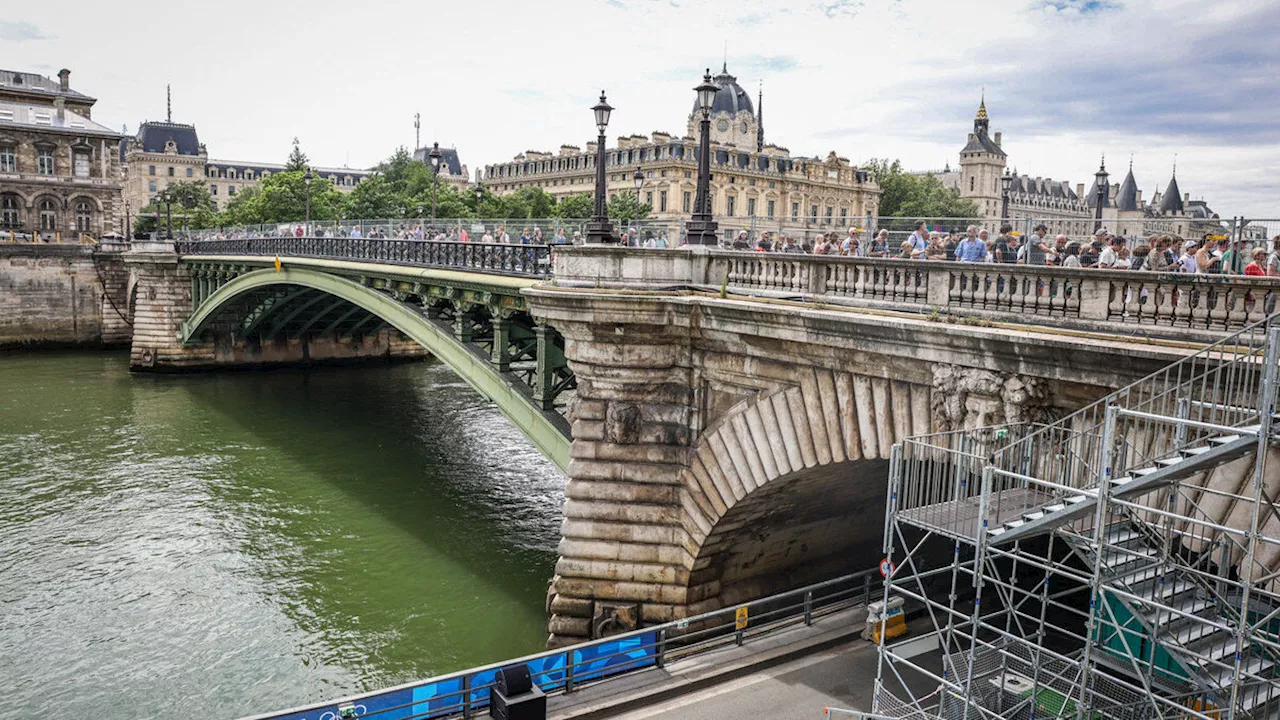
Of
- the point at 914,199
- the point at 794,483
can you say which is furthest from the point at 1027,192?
the point at 794,483

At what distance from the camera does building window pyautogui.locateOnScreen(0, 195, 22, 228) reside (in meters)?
70.9

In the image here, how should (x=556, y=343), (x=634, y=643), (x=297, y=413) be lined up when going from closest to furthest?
(x=634, y=643)
(x=556, y=343)
(x=297, y=413)

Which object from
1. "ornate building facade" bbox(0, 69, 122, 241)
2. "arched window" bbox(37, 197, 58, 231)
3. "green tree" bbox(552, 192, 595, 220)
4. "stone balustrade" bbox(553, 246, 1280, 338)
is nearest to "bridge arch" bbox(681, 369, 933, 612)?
"stone balustrade" bbox(553, 246, 1280, 338)

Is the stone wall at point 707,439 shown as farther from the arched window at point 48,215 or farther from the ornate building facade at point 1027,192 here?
the arched window at point 48,215

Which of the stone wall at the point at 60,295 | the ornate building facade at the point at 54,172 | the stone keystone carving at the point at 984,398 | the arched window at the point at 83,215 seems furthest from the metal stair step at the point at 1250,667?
the arched window at the point at 83,215

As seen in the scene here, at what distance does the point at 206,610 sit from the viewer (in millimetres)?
19531

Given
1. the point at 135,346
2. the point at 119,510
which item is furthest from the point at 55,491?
the point at 135,346

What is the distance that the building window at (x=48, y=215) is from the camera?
238ft

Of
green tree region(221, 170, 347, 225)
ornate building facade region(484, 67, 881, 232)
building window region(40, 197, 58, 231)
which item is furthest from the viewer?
ornate building facade region(484, 67, 881, 232)

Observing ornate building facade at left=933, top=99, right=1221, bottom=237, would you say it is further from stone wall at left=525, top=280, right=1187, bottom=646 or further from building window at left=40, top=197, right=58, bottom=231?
building window at left=40, top=197, right=58, bottom=231

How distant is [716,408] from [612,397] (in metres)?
1.55

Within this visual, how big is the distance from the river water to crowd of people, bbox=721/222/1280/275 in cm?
883

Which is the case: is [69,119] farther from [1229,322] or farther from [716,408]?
[1229,322]

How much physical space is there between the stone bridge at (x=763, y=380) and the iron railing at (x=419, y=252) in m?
0.19
